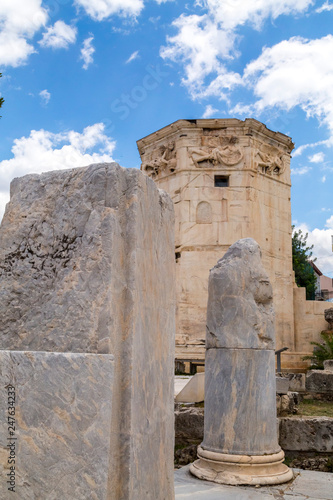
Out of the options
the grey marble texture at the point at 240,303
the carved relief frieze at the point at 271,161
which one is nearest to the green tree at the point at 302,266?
the carved relief frieze at the point at 271,161

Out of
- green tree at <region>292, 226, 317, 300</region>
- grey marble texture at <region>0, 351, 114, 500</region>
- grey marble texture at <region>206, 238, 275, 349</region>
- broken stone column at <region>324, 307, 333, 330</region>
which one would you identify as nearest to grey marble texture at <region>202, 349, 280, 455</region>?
grey marble texture at <region>206, 238, 275, 349</region>

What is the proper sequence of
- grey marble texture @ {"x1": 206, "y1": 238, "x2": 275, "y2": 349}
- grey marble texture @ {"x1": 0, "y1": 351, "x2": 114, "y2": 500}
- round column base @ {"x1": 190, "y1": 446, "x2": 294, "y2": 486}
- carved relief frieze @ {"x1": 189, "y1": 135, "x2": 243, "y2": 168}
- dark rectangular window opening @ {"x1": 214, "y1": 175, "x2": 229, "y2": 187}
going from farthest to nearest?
dark rectangular window opening @ {"x1": 214, "y1": 175, "x2": 229, "y2": 187}, carved relief frieze @ {"x1": 189, "y1": 135, "x2": 243, "y2": 168}, grey marble texture @ {"x1": 206, "y1": 238, "x2": 275, "y2": 349}, round column base @ {"x1": 190, "y1": 446, "x2": 294, "y2": 486}, grey marble texture @ {"x1": 0, "y1": 351, "x2": 114, "y2": 500}

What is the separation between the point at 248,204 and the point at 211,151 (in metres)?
1.88

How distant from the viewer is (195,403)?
25.0 ft

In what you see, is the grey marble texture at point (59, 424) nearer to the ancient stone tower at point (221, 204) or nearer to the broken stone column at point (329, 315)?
the ancient stone tower at point (221, 204)

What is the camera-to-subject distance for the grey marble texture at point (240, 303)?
198 inches

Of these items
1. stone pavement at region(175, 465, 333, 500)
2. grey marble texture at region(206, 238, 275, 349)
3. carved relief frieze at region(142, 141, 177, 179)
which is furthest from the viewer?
carved relief frieze at region(142, 141, 177, 179)

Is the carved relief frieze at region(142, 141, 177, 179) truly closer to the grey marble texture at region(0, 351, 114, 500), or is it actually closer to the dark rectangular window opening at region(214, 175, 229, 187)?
the dark rectangular window opening at region(214, 175, 229, 187)

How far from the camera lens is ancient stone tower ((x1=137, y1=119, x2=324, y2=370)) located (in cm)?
1386

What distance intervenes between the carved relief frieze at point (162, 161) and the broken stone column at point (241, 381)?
392 inches

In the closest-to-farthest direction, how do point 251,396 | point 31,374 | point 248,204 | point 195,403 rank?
point 31,374
point 251,396
point 195,403
point 248,204

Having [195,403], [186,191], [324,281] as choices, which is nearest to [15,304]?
[195,403]

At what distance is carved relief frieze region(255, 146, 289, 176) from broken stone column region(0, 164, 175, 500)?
42.7ft

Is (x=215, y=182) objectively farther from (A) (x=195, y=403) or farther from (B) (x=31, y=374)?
(B) (x=31, y=374)
